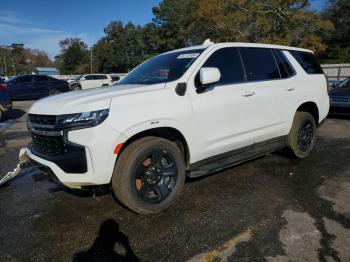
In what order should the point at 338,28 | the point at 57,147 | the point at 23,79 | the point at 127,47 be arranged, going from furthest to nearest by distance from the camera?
the point at 127,47
the point at 338,28
the point at 23,79
the point at 57,147

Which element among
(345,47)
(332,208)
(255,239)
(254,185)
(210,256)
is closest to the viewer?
(210,256)

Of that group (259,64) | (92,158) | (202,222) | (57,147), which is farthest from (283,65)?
(57,147)

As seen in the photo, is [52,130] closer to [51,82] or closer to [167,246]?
A: [167,246]

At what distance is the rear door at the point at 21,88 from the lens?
18.3m

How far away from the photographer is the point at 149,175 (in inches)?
144

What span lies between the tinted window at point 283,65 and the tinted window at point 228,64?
37.5 inches

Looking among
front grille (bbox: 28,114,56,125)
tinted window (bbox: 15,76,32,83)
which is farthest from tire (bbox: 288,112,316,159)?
tinted window (bbox: 15,76,32,83)

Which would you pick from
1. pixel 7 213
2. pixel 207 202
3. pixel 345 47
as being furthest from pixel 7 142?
pixel 345 47

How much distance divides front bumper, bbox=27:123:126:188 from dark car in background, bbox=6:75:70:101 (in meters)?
16.8

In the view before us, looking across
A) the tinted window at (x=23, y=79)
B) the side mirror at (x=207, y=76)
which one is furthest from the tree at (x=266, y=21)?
the side mirror at (x=207, y=76)

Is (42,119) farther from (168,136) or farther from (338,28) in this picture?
(338,28)

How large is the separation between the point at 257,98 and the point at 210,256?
2.40 m

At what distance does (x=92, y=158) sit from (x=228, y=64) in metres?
2.23

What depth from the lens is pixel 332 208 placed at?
3.80m
